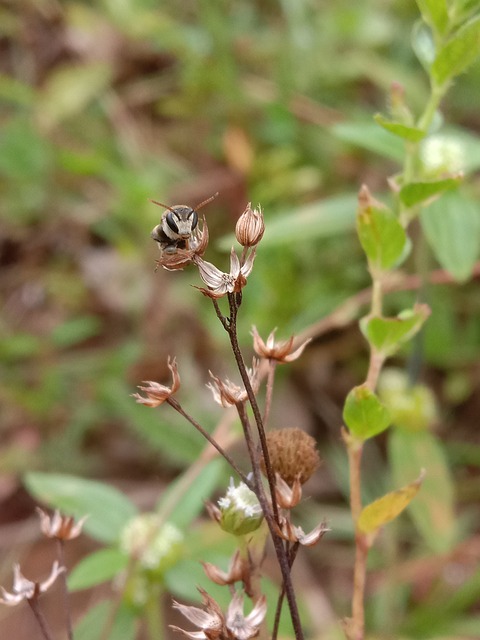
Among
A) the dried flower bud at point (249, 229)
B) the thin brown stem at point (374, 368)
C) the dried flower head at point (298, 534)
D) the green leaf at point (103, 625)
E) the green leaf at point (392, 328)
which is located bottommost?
the green leaf at point (103, 625)

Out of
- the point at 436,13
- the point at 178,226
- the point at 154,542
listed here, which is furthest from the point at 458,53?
the point at 154,542

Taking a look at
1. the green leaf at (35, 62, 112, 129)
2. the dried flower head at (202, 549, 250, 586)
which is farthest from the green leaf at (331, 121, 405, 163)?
the green leaf at (35, 62, 112, 129)

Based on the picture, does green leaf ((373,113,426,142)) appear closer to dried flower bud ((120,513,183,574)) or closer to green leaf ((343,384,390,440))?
green leaf ((343,384,390,440))

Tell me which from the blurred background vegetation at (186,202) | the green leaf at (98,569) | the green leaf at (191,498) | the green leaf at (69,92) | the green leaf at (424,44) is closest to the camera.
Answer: the green leaf at (424,44)

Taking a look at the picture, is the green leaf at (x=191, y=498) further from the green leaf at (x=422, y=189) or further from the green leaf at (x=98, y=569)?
the green leaf at (x=422, y=189)

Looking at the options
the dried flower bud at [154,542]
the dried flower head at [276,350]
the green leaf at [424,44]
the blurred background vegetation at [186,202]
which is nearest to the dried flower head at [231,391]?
the dried flower head at [276,350]
